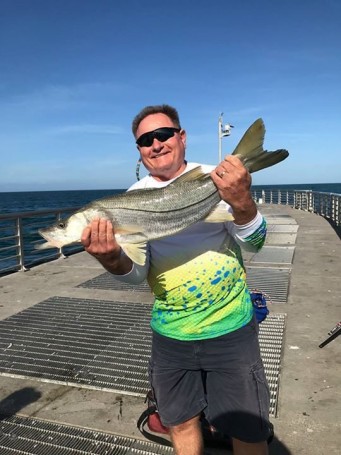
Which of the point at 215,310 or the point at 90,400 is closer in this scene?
the point at 215,310

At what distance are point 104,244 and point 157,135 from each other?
803 mm

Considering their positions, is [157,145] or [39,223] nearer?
[157,145]

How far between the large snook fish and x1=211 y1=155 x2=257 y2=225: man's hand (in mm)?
98

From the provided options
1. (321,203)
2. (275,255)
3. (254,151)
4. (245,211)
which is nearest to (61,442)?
(245,211)

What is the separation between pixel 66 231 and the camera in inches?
117

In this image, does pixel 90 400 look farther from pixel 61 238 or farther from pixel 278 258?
pixel 278 258

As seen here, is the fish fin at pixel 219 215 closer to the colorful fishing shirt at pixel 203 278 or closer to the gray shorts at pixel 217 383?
the colorful fishing shirt at pixel 203 278

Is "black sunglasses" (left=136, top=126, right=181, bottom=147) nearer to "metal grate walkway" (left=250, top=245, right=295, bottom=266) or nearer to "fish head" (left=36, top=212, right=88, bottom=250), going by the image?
"fish head" (left=36, top=212, right=88, bottom=250)

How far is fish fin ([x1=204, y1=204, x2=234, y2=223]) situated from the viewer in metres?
2.59

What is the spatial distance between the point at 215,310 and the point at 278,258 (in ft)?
28.8

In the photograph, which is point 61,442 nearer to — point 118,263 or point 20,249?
point 118,263

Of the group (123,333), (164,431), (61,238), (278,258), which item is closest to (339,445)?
(164,431)

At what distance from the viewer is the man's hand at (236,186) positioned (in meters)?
2.47

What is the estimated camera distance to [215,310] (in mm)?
2645
